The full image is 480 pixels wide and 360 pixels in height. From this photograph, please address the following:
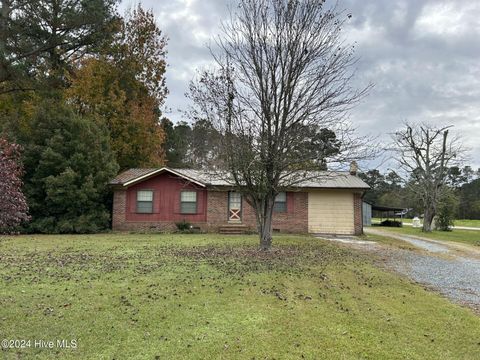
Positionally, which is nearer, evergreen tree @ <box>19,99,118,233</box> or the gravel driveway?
the gravel driveway

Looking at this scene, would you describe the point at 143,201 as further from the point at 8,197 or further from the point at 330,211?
the point at 8,197

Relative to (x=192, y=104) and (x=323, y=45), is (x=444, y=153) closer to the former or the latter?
(x=323, y=45)

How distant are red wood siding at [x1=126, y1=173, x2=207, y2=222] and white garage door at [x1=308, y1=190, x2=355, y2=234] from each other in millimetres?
5740

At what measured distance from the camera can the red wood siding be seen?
18641mm

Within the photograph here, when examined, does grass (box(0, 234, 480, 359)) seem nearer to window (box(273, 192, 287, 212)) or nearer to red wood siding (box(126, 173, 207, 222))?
red wood siding (box(126, 173, 207, 222))

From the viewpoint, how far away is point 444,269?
951cm

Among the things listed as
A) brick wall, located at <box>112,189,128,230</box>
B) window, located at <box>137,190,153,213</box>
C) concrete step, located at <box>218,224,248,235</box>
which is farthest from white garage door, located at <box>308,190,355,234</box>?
brick wall, located at <box>112,189,128,230</box>

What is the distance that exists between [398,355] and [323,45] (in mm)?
8994

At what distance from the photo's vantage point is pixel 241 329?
180 inches

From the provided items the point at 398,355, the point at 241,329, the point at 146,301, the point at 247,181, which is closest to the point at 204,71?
the point at 247,181

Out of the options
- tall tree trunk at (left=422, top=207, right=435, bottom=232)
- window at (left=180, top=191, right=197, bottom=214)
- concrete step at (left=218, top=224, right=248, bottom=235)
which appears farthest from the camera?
tall tree trunk at (left=422, top=207, right=435, bottom=232)

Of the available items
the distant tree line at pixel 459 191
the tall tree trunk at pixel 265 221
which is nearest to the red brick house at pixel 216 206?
the tall tree trunk at pixel 265 221

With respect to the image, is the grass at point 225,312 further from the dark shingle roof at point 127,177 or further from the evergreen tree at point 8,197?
the dark shingle roof at point 127,177

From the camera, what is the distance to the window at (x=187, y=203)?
738 inches
